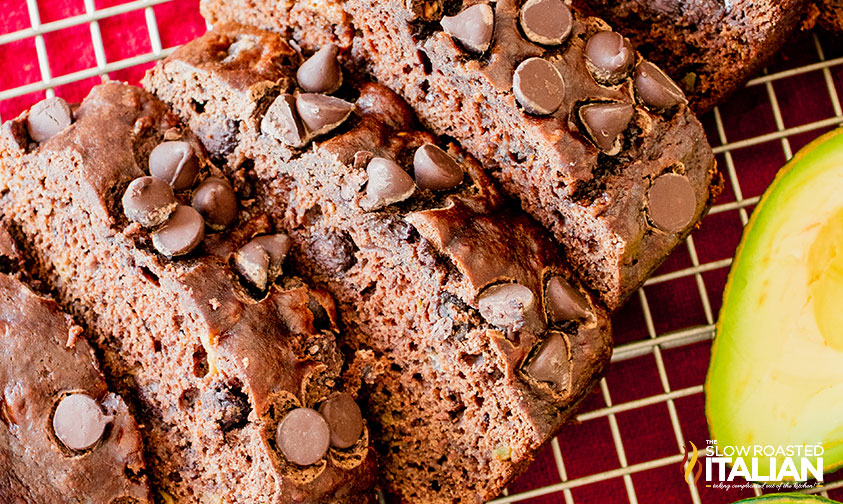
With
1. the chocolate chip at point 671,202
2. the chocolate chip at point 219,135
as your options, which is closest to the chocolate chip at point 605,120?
the chocolate chip at point 671,202

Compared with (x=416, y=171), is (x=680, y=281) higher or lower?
lower

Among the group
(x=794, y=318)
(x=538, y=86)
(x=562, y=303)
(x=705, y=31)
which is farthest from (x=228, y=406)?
(x=705, y=31)

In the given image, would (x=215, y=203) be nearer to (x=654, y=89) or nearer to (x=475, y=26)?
(x=475, y=26)

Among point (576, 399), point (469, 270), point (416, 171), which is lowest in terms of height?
point (576, 399)

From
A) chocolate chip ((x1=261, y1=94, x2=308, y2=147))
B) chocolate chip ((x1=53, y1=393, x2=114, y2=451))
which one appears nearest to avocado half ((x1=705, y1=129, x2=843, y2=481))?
chocolate chip ((x1=261, y1=94, x2=308, y2=147))

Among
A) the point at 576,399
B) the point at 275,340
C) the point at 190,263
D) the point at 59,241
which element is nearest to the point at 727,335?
the point at 576,399

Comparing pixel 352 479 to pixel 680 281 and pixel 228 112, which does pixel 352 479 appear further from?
pixel 680 281
